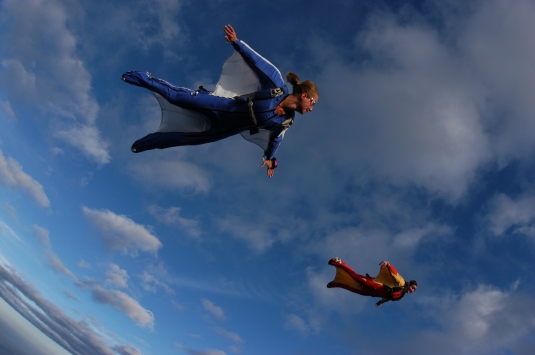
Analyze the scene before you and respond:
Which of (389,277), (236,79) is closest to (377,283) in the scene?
(389,277)

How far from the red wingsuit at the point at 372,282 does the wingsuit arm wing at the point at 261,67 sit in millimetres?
3927

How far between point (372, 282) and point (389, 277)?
356mm

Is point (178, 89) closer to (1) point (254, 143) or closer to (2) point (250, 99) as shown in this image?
(2) point (250, 99)

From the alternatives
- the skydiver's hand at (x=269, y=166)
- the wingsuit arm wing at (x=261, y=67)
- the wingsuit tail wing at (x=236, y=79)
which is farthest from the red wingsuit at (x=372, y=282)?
the wingsuit tail wing at (x=236, y=79)

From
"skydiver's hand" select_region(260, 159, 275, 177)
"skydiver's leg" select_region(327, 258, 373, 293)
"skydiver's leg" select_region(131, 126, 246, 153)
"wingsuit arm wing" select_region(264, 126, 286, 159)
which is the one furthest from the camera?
"skydiver's hand" select_region(260, 159, 275, 177)

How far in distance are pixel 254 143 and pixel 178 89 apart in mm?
2205

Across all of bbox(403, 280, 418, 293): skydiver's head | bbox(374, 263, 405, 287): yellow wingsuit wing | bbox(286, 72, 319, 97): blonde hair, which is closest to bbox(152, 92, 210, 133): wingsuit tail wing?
bbox(286, 72, 319, 97): blonde hair

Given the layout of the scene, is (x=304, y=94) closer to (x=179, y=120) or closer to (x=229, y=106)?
(x=229, y=106)

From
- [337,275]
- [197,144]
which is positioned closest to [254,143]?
[197,144]

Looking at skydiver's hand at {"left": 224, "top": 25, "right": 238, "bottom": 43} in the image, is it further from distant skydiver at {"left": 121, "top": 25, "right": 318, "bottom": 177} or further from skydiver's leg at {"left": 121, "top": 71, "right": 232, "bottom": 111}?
skydiver's leg at {"left": 121, "top": 71, "right": 232, "bottom": 111}

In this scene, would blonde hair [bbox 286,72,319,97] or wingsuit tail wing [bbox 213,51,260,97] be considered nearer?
blonde hair [bbox 286,72,319,97]

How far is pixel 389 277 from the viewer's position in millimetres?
5895

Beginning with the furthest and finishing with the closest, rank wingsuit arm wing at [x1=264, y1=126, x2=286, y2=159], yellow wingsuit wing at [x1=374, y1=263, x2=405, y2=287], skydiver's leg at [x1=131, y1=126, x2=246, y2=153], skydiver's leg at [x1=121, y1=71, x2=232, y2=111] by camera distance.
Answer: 1. skydiver's leg at [x1=131, y1=126, x2=246, y2=153]
2. wingsuit arm wing at [x1=264, y1=126, x2=286, y2=159]
3. skydiver's leg at [x1=121, y1=71, x2=232, y2=111]
4. yellow wingsuit wing at [x1=374, y1=263, x2=405, y2=287]

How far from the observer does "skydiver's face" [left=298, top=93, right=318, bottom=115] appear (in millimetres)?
6181
